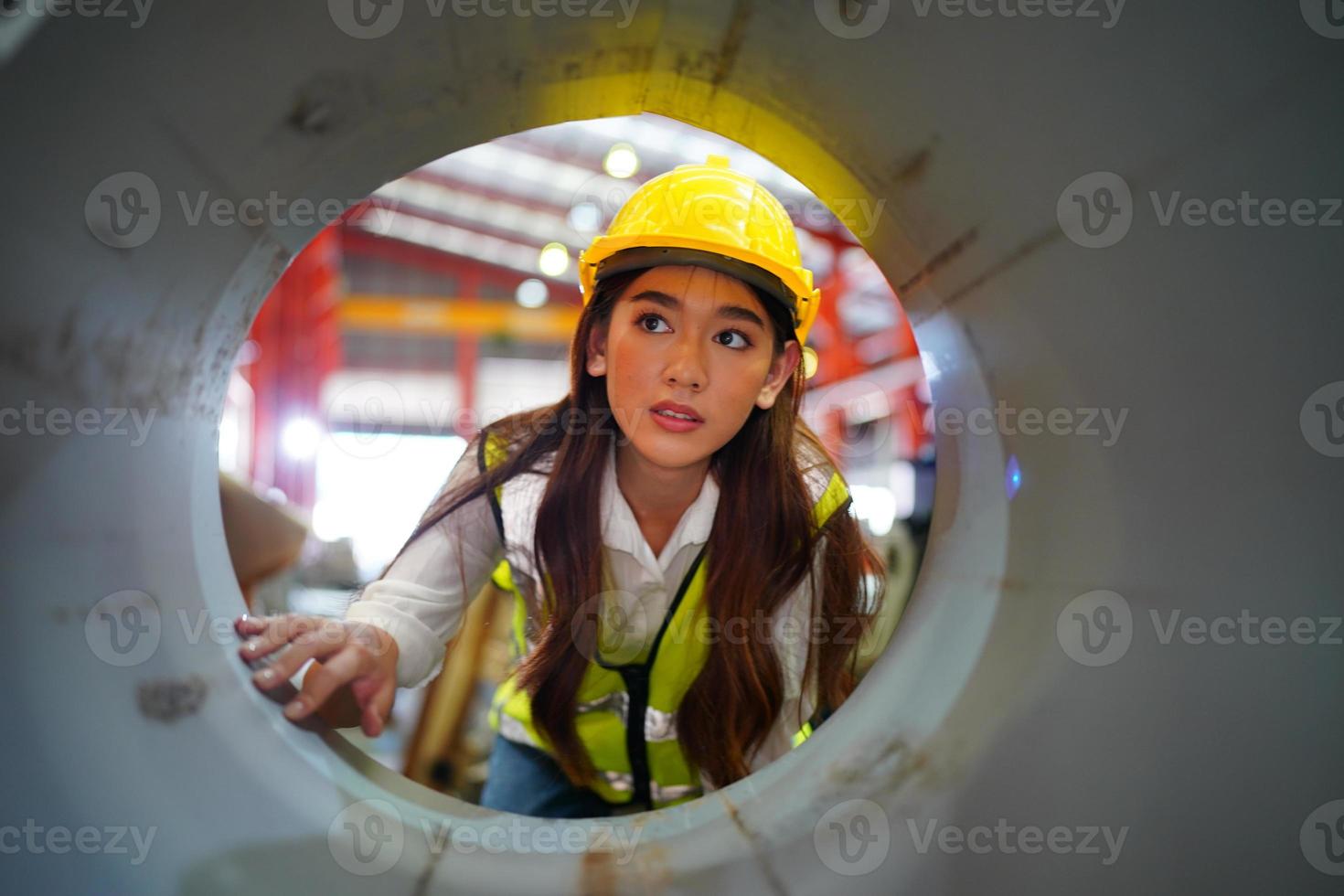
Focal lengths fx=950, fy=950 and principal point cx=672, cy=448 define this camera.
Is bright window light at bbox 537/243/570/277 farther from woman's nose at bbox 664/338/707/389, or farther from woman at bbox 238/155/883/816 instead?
woman's nose at bbox 664/338/707/389

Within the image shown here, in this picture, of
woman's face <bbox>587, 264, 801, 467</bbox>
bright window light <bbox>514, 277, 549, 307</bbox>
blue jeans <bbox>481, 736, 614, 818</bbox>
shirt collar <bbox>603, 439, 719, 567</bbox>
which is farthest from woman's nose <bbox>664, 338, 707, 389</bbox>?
bright window light <bbox>514, 277, 549, 307</bbox>

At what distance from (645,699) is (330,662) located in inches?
19.1

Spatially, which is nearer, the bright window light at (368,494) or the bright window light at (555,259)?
the bright window light at (555,259)

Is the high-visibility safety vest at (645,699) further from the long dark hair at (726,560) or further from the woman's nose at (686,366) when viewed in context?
the woman's nose at (686,366)

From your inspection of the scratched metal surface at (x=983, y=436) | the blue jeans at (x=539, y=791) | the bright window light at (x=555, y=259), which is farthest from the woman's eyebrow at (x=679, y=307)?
the bright window light at (x=555, y=259)

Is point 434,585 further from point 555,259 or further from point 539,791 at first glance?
point 555,259

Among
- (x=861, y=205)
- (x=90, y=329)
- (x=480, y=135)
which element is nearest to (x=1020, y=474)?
(x=861, y=205)

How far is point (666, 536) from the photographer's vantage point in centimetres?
118

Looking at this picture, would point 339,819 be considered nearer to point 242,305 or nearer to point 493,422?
point 242,305

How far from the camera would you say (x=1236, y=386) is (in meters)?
0.56

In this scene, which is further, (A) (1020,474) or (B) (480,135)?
(B) (480,135)

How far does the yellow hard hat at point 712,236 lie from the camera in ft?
3.25

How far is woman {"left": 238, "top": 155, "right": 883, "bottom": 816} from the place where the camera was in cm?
101

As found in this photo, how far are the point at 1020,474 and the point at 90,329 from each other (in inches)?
22.4
